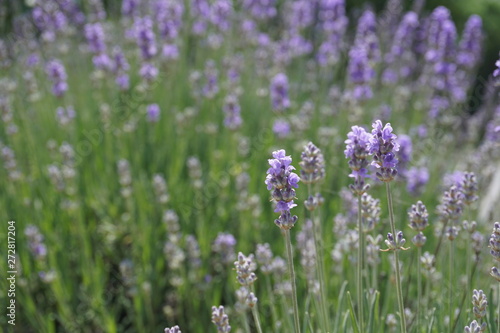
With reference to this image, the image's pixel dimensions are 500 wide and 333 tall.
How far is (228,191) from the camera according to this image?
3.78 m

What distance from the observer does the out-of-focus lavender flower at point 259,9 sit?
5562 millimetres

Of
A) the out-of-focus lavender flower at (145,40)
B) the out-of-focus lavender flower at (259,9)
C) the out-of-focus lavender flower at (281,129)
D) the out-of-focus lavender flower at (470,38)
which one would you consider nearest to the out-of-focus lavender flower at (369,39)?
the out-of-focus lavender flower at (470,38)

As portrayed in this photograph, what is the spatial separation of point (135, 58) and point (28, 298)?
9.85 feet

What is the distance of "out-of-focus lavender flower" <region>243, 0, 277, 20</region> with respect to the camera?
5.56 metres

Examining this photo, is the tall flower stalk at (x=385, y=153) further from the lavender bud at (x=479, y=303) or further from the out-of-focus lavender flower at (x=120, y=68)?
the out-of-focus lavender flower at (x=120, y=68)

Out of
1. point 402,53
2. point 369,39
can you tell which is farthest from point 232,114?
point 402,53

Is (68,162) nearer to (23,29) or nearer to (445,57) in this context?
(23,29)

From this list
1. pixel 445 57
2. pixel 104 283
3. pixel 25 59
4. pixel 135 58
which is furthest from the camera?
pixel 135 58

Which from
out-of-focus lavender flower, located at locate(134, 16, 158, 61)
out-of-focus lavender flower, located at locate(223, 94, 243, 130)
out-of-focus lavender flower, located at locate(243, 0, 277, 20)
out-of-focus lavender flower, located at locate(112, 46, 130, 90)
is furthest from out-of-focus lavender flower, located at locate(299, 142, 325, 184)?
out-of-focus lavender flower, located at locate(243, 0, 277, 20)

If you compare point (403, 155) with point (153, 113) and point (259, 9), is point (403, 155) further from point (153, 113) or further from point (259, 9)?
point (259, 9)

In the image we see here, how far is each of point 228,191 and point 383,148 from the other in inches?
92.8

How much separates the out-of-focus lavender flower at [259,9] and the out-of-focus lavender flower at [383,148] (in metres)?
4.29

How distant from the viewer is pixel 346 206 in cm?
335

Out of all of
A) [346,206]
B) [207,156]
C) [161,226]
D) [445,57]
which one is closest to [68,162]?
[161,226]
